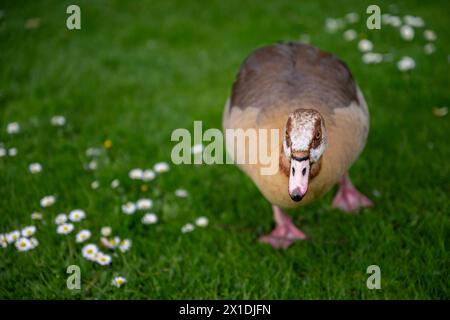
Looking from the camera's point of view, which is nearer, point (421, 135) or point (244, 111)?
point (244, 111)

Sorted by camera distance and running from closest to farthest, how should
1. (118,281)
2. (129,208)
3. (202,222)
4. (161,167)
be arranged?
(118,281) < (202,222) < (129,208) < (161,167)

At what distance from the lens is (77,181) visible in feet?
14.0

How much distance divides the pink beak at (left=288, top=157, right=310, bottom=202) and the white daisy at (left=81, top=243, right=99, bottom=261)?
1592 millimetres

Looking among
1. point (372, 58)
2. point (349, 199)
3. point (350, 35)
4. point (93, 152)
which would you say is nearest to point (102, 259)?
point (93, 152)

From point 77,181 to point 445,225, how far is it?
9.89 feet

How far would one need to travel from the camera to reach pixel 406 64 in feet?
17.6

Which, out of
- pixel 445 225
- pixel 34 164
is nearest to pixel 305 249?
pixel 445 225

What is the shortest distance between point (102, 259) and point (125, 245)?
20 cm

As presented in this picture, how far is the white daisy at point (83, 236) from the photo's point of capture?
3575 millimetres

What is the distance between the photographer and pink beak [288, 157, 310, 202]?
106 inches

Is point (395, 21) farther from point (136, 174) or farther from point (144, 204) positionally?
point (144, 204)

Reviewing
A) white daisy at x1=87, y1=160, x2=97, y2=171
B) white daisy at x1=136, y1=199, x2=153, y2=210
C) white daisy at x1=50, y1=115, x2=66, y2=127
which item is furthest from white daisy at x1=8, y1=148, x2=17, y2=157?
white daisy at x1=136, y1=199, x2=153, y2=210

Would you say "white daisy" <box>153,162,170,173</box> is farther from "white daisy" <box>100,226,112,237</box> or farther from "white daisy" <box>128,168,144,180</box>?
"white daisy" <box>100,226,112,237</box>

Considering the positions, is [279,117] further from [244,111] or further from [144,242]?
[144,242]
